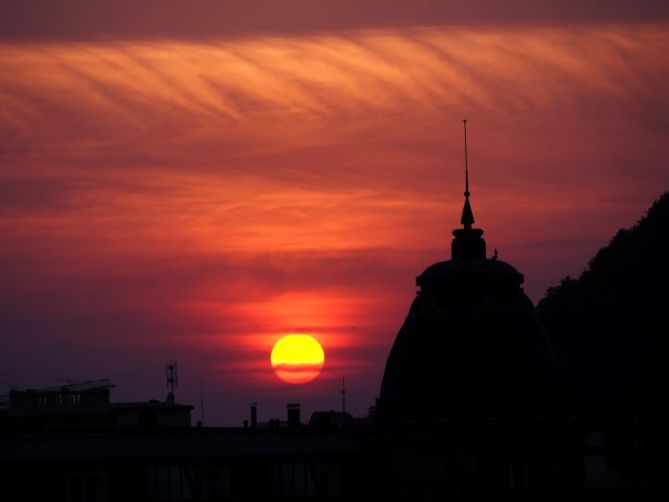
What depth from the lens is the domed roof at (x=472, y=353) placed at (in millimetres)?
101188

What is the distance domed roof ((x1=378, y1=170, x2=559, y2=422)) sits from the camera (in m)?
101

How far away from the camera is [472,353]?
3996 inches

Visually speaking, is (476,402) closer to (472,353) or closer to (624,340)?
(472,353)

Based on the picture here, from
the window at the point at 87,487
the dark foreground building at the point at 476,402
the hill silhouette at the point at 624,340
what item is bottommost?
the window at the point at 87,487

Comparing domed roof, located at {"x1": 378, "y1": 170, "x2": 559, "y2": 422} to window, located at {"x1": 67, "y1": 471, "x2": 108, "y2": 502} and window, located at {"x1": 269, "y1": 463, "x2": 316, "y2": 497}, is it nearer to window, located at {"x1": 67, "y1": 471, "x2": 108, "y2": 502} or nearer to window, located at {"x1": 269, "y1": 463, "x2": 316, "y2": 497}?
window, located at {"x1": 269, "y1": 463, "x2": 316, "y2": 497}

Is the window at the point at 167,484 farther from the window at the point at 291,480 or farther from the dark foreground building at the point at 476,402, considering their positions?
the dark foreground building at the point at 476,402

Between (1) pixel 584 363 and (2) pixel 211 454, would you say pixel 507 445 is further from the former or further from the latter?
(1) pixel 584 363

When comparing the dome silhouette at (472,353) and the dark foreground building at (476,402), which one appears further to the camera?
the dome silhouette at (472,353)

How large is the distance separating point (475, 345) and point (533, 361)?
9.34 ft

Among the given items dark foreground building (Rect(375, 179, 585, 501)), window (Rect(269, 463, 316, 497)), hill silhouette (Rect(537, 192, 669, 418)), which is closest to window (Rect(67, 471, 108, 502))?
window (Rect(269, 463, 316, 497))

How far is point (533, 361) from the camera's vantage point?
10212 centimetres

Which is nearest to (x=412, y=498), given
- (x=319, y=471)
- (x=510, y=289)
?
(x=319, y=471)

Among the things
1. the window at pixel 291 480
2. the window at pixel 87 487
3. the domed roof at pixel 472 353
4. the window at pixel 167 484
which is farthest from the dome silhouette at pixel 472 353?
the window at pixel 87 487

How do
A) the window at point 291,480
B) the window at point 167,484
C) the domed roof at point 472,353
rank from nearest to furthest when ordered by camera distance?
the window at point 167,484 < the window at point 291,480 < the domed roof at point 472,353
